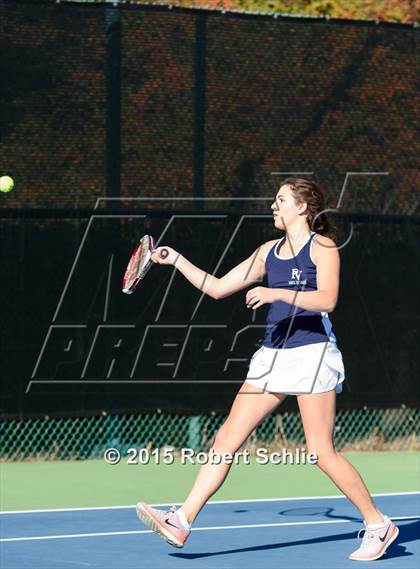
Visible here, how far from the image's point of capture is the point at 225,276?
22.7 ft

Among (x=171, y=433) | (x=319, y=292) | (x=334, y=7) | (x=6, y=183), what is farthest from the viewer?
(x=334, y=7)

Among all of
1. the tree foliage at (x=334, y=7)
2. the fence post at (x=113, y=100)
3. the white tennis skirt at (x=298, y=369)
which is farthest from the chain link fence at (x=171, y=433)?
the tree foliage at (x=334, y=7)

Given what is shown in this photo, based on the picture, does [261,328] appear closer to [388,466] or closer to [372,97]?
[388,466]

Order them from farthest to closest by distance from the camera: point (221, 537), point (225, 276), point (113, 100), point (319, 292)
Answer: point (113, 100), point (221, 537), point (225, 276), point (319, 292)

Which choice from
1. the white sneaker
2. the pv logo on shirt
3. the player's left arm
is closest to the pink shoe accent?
the white sneaker

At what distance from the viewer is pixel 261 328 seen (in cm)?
1069

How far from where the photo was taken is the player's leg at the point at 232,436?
669 centimetres

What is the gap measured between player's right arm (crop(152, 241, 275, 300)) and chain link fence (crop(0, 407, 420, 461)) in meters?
3.52

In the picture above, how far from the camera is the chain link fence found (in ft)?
34.0

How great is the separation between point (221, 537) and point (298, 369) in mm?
1282

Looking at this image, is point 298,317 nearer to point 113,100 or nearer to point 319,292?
point 319,292
